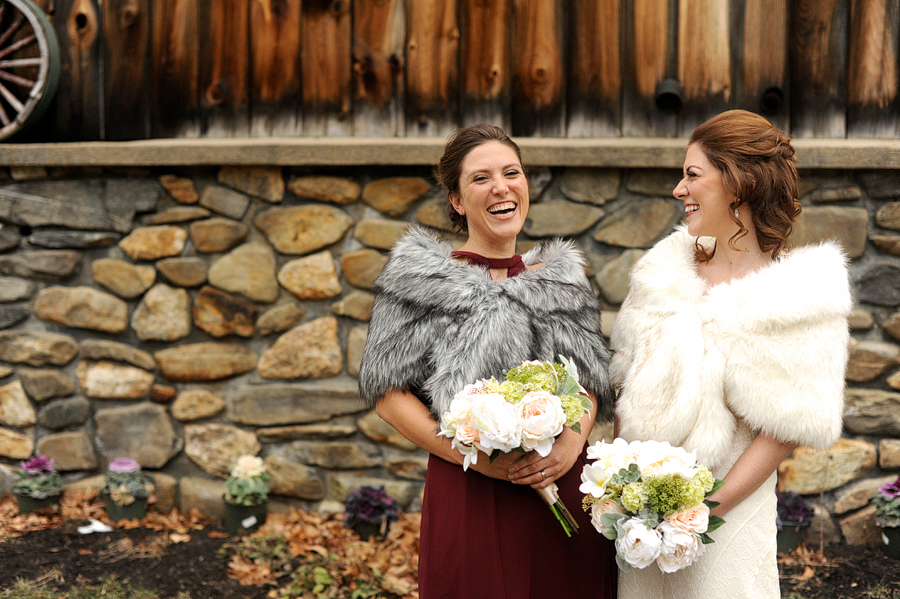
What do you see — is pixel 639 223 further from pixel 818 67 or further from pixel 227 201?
pixel 227 201

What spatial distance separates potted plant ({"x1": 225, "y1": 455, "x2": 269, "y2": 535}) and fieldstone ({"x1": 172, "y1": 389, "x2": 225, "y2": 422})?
1.06 feet

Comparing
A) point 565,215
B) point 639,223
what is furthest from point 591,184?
point 639,223

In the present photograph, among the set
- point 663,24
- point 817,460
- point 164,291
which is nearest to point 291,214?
point 164,291

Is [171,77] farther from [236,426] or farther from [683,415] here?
[683,415]

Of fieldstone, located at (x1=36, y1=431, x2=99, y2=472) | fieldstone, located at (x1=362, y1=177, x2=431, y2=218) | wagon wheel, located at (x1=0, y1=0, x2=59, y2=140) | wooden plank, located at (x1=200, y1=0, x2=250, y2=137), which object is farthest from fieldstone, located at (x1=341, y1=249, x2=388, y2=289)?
wagon wheel, located at (x1=0, y1=0, x2=59, y2=140)

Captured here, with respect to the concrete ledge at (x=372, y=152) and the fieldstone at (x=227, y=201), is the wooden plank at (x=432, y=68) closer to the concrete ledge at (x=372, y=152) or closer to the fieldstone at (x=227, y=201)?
the concrete ledge at (x=372, y=152)

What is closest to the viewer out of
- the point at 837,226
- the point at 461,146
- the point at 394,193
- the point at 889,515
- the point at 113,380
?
the point at 461,146

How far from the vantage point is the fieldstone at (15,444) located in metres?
3.94

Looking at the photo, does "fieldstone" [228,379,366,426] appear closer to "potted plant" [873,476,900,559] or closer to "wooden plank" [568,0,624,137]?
"wooden plank" [568,0,624,137]

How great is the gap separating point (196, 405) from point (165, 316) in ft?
1.67

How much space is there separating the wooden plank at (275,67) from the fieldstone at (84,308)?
121cm

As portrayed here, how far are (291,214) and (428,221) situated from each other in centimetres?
72

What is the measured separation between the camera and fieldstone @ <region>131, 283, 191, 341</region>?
3.81m

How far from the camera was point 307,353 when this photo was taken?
374 cm
